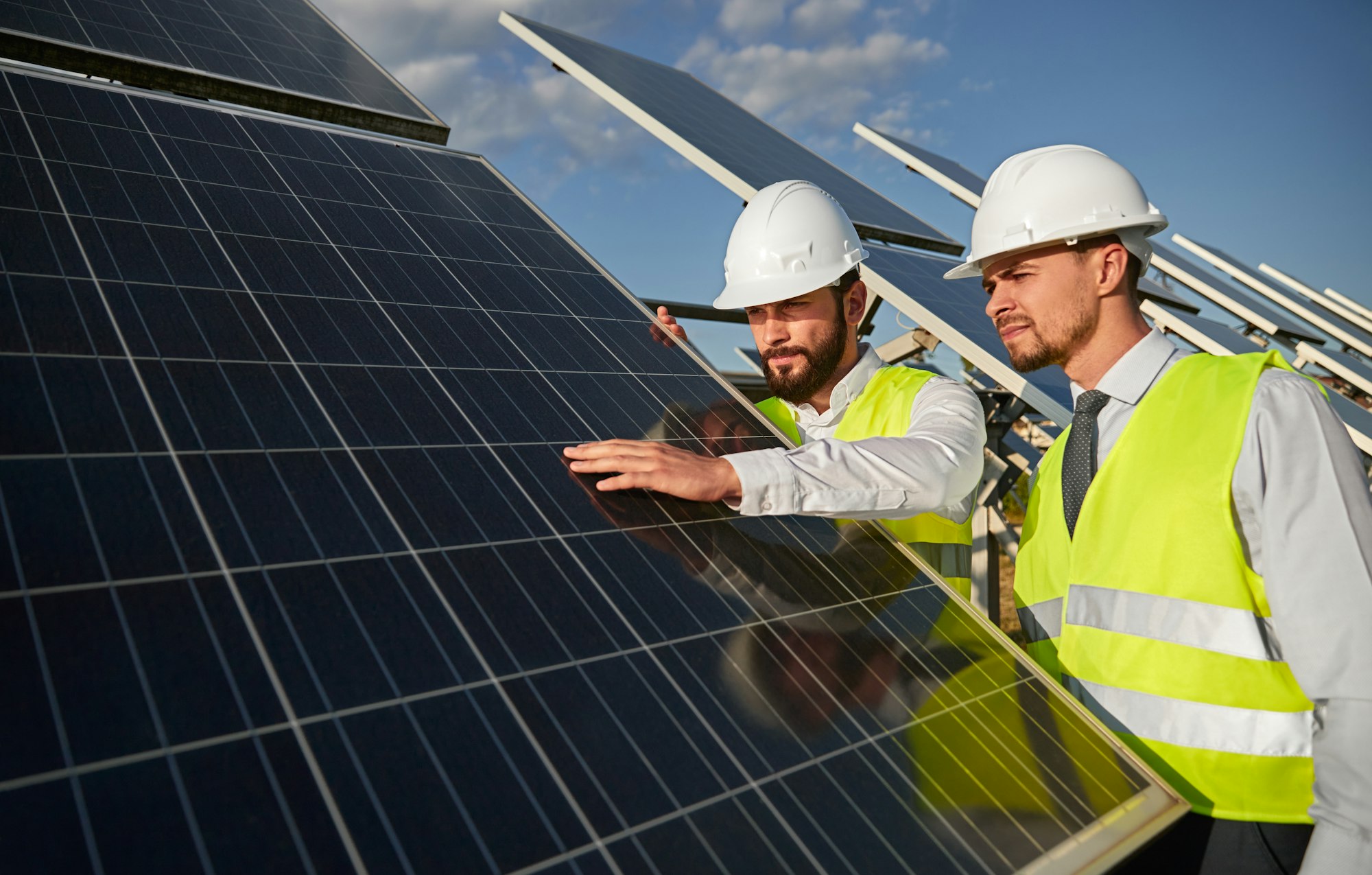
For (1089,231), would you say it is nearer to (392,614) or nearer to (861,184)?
(392,614)

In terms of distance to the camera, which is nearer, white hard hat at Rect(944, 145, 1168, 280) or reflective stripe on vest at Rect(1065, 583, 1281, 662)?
reflective stripe on vest at Rect(1065, 583, 1281, 662)

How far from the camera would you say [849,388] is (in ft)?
16.9

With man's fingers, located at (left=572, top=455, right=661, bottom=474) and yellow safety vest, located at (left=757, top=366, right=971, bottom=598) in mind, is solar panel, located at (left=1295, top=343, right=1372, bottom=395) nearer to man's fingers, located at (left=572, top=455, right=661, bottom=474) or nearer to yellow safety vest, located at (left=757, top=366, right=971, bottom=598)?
yellow safety vest, located at (left=757, top=366, right=971, bottom=598)

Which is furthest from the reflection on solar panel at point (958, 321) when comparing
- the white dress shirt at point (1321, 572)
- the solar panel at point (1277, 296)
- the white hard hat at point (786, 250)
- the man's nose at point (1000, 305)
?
the solar panel at point (1277, 296)

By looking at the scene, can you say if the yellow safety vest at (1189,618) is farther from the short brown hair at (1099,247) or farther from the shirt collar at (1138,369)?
the short brown hair at (1099,247)

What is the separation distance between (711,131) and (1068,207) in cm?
677

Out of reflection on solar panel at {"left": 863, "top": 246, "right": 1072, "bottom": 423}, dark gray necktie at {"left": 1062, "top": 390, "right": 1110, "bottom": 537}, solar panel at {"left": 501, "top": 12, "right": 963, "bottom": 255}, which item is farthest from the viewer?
solar panel at {"left": 501, "top": 12, "right": 963, "bottom": 255}

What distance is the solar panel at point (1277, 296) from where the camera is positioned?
68.5 ft

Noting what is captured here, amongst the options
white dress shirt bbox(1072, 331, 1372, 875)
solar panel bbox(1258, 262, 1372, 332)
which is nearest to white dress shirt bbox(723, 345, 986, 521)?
white dress shirt bbox(1072, 331, 1372, 875)

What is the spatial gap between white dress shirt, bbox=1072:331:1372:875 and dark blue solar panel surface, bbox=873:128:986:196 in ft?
40.9

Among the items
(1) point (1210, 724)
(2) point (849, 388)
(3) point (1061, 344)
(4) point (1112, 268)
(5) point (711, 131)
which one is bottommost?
(1) point (1210, 724)

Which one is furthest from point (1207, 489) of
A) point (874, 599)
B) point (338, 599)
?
point (338, 599)

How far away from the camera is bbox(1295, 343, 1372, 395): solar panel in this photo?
15352 mm

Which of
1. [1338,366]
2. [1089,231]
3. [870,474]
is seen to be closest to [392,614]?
[870,474]
